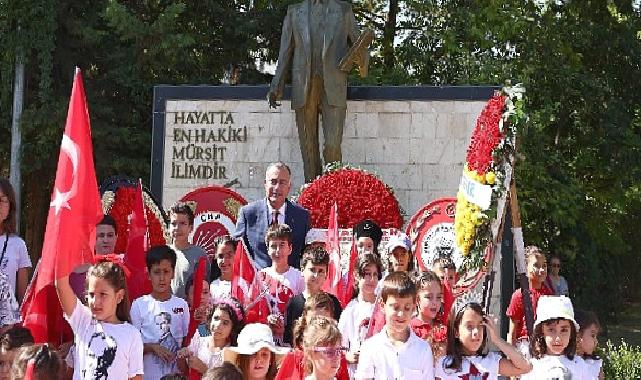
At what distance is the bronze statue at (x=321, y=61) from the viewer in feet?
38.9

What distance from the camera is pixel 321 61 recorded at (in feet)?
→ 39.0

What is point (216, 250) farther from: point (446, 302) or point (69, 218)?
point (69, 218)

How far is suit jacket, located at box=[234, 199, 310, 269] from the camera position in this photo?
8227 mm

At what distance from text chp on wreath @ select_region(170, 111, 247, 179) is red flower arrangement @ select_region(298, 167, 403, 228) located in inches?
106

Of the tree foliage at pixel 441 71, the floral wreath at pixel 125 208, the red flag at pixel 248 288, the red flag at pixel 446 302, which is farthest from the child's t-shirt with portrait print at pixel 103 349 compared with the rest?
the tree foliage at pixel 441 71

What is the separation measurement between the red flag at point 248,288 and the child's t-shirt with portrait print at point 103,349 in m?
1.25

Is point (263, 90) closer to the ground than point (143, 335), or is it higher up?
higher up

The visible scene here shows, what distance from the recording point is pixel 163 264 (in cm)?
654

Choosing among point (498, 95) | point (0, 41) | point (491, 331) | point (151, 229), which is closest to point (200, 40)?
point (0, 41)

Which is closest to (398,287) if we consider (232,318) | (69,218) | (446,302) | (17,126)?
(232,318)

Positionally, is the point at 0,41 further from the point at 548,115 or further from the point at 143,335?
the point at 143,335

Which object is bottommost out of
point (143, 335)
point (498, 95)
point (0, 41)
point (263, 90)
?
point (143, 335)

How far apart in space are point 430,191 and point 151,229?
13.5ft

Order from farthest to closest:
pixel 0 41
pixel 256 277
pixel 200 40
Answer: pixel 200 40
pixel 0 41
pixel 256 277
